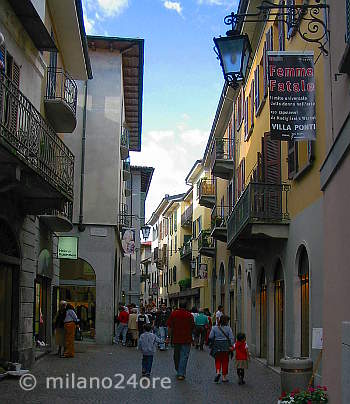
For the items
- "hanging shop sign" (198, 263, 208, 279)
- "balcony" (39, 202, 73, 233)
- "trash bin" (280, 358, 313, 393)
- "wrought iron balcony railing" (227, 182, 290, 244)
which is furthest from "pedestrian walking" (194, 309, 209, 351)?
"trash bin" (280, 358, 313, 393)

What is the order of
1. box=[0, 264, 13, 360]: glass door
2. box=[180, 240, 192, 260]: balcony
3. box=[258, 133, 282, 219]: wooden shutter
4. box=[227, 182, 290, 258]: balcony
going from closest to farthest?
1. box=[0, 264, 13, 360]: glass door
2. box=[227, 182, 290, 258]: balcony
3. box=[258, 133, 282, 219]: wooden shutter
4. box=[180, 240, 192, 260]: balcony

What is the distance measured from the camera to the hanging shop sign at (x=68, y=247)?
2884 centimetres

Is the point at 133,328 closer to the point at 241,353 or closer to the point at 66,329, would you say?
the point at 66,329

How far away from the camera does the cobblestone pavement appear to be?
1234 centimetres

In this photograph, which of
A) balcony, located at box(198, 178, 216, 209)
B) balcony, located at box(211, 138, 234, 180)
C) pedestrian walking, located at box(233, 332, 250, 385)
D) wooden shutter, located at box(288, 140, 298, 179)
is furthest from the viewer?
balcony, located at box(198, 178, 216, 209)

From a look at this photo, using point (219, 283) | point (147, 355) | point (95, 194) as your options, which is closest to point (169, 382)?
point (147, 355)

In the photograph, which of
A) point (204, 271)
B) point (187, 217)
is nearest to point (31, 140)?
point (204, 271)

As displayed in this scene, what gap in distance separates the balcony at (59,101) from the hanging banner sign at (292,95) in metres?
8.55

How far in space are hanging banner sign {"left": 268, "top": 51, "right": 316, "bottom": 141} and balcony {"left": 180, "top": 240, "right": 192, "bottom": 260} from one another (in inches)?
1706

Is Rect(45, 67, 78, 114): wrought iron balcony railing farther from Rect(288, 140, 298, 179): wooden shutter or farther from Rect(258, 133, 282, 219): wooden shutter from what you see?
Rect(288, 140, 298, 179): wooden shutter

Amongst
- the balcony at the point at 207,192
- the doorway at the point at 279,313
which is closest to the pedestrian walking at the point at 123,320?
the doorway at the point at 279,313

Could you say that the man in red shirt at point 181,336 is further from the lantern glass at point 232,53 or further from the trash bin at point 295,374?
the lantern glass at point 232,53

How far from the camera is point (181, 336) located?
15.6 metres

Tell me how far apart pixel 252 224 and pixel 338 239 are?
930 cm
